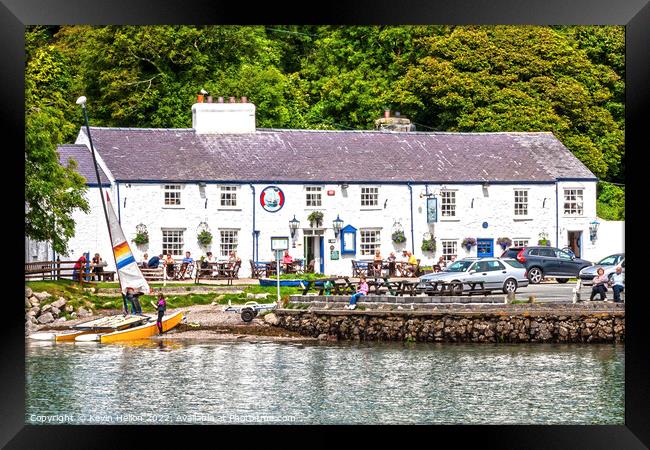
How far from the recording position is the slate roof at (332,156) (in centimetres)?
4397

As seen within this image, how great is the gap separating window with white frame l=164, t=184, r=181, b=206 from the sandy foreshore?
7.48 meters

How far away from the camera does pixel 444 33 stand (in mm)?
51375

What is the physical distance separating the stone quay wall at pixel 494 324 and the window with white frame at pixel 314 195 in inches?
428

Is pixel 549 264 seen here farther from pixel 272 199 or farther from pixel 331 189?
pixel 272 199

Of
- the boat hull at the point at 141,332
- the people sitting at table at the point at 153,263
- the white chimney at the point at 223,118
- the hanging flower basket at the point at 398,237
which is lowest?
the boat hull at the point at 141,332

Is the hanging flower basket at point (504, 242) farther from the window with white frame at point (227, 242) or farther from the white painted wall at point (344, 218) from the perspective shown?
the window with white frame at point (227, 242)

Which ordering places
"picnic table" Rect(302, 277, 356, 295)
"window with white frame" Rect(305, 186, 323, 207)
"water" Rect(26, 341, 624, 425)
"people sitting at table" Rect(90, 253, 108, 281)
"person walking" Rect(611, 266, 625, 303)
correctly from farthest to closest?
"window with white frame" Rect(305, 186, 323, 207) → "people sitting at table" Rect(90, 253, 108, 281) → "picnic table" Rect(302, 277, 356, 295) → "person walking" Rect(611, 266, 625, 303) → "water" Rect(26, 341, 624, 425)

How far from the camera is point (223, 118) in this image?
45.8m

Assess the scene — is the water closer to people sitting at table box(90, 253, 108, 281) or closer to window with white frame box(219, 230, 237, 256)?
people sitting at table box(90, 253, 108, 281)

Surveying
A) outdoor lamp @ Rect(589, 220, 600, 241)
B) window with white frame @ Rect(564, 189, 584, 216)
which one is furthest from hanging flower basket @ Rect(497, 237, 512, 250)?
outdoor lamp @ Rect(589, 220, 600, 241)

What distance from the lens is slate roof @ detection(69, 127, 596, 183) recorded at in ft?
144

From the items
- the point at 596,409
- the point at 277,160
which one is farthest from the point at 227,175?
the point at 596,409
